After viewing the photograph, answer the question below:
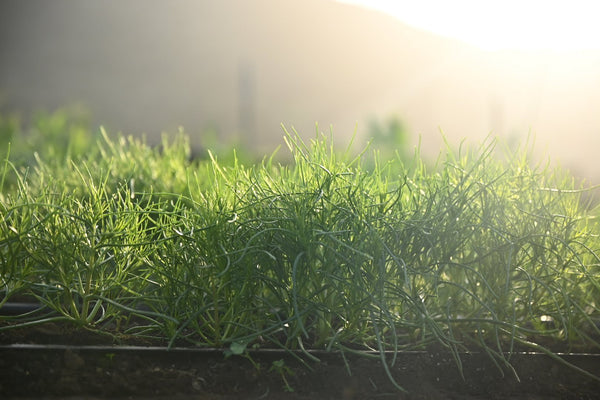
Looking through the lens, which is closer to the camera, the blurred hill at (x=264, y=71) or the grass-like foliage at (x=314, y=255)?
the grass-like foliage at (x=314, y=255)

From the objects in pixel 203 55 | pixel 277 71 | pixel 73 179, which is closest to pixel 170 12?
pixel 203 55

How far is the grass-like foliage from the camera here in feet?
4.63

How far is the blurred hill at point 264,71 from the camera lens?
1542cm

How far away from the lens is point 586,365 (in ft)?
5.16

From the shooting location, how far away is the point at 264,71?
1788 centimetres

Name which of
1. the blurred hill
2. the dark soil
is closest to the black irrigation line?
the dark soil

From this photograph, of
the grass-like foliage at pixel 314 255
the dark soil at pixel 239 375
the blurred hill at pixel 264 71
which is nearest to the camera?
the dark soil at pixel 239 375

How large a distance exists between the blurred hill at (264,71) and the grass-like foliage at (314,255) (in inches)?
501

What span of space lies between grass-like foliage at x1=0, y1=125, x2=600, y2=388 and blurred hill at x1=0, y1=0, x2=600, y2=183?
12.7m

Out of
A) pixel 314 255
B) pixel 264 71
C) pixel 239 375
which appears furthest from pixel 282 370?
pixel 264 71

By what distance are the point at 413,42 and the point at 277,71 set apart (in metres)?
4.25

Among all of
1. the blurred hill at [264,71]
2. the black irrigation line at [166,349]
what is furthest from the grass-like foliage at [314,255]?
the blurred hill at [264,71]

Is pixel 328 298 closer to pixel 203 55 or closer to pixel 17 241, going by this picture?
pixel 17 241

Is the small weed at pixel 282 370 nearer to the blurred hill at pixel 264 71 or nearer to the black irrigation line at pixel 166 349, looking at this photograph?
the black irrigation line at pixel 166 349
